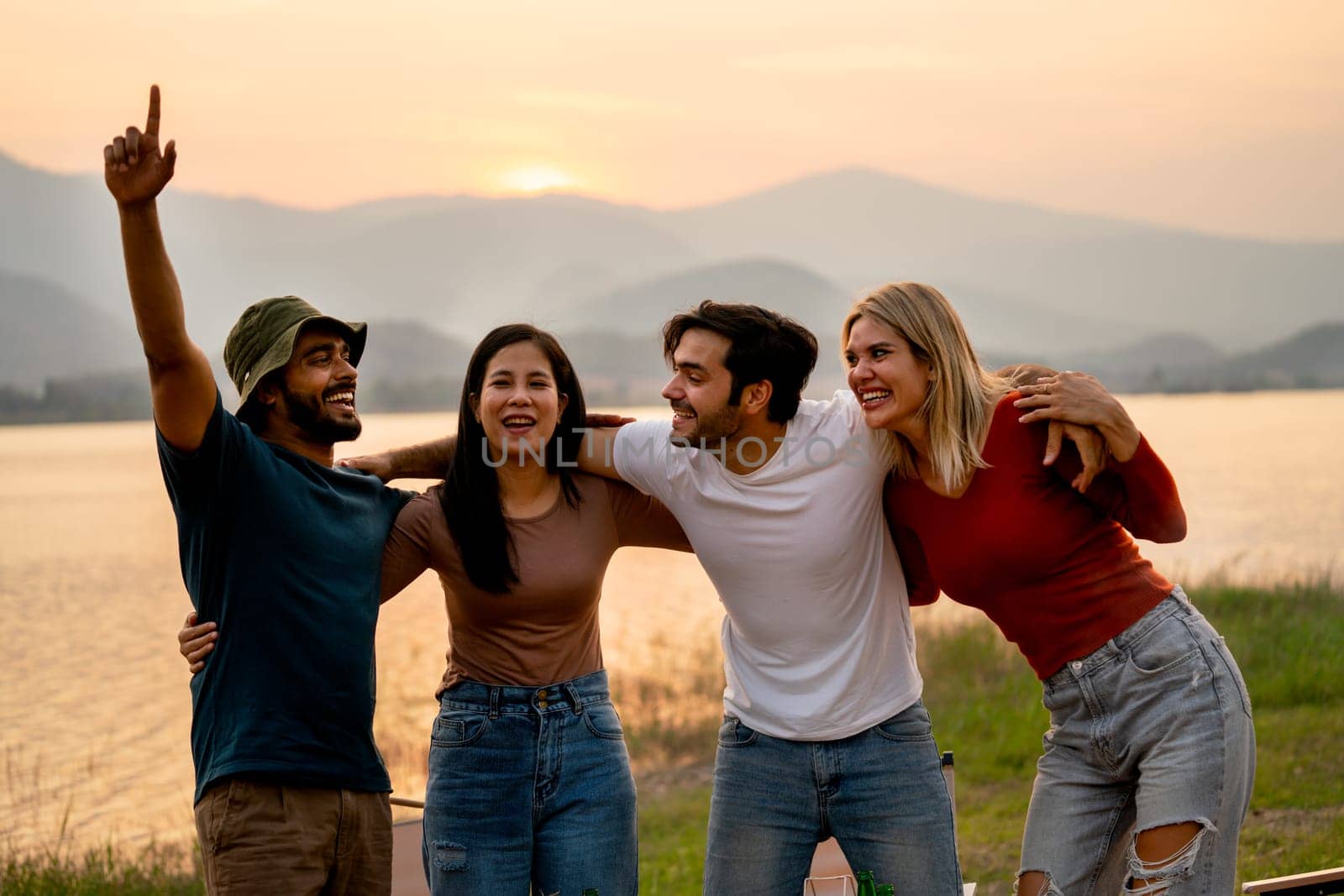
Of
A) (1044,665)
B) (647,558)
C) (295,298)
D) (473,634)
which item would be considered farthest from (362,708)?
(647,558)

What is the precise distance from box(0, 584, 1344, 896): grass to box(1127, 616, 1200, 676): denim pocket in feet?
9.41

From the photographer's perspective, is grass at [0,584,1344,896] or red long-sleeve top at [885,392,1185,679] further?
grass at [0,584,1344,896]

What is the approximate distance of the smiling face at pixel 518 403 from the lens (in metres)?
3.73

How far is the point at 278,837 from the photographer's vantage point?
3262mm

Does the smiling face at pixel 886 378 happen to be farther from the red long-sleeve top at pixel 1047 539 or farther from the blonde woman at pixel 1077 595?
the red long-sleeve top at pixel 1047 539

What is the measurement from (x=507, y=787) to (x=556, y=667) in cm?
34

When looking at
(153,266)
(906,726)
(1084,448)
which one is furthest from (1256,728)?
(153,266)

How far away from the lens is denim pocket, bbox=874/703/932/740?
3.63 metres

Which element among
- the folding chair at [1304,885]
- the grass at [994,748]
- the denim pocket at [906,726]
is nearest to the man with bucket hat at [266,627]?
the denim pocket at [906,726]

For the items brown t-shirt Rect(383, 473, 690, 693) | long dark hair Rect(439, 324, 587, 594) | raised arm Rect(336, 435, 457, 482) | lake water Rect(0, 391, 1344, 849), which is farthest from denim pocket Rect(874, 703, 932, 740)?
lake water Rect(0, 391, 1344, 849)

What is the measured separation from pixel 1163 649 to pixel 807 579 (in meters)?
0.95

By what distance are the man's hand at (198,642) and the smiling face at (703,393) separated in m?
1.37

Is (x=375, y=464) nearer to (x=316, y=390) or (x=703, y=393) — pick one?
(x=316, y=390)

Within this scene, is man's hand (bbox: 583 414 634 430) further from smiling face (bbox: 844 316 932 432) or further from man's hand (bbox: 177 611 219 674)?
man's hand (bbox: 177 611 219 674)
